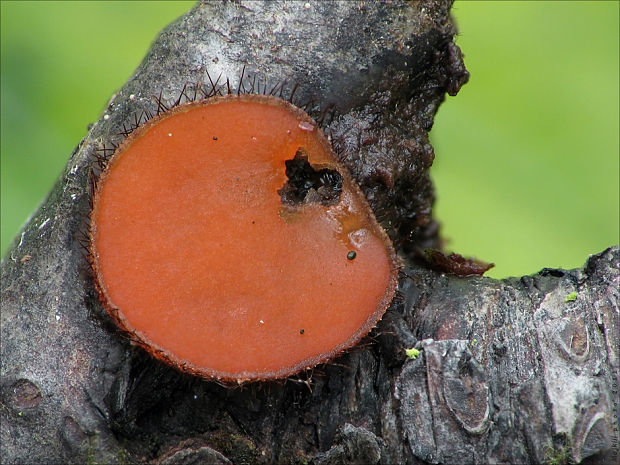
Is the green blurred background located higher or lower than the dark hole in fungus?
higher

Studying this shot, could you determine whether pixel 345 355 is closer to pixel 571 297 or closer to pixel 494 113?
pixel 571 297

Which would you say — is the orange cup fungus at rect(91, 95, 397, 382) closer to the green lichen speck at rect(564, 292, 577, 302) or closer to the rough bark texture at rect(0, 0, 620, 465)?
the rough bark texture at rect(0, 0, 620, 465)

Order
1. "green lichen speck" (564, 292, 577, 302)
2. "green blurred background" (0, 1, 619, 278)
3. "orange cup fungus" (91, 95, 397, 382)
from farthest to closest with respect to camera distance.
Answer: "green blurred background" (0, 1, 619, 278), "green lichen speck" (564, 292, 577, 302), "orange cup fungus" (91, 95, 397, 382)

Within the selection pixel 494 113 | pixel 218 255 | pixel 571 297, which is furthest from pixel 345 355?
pixel 494 113

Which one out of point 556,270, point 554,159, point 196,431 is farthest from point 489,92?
point 196,431

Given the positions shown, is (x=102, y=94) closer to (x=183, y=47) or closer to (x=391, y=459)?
(x=183, y=47)

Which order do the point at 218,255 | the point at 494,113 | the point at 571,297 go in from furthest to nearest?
A: the point at 494,113 < the point at 571,297 < the point at 218,255

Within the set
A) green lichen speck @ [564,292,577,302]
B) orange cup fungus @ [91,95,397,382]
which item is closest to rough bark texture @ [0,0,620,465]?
green lichen speck @ [564,292,577,302]
